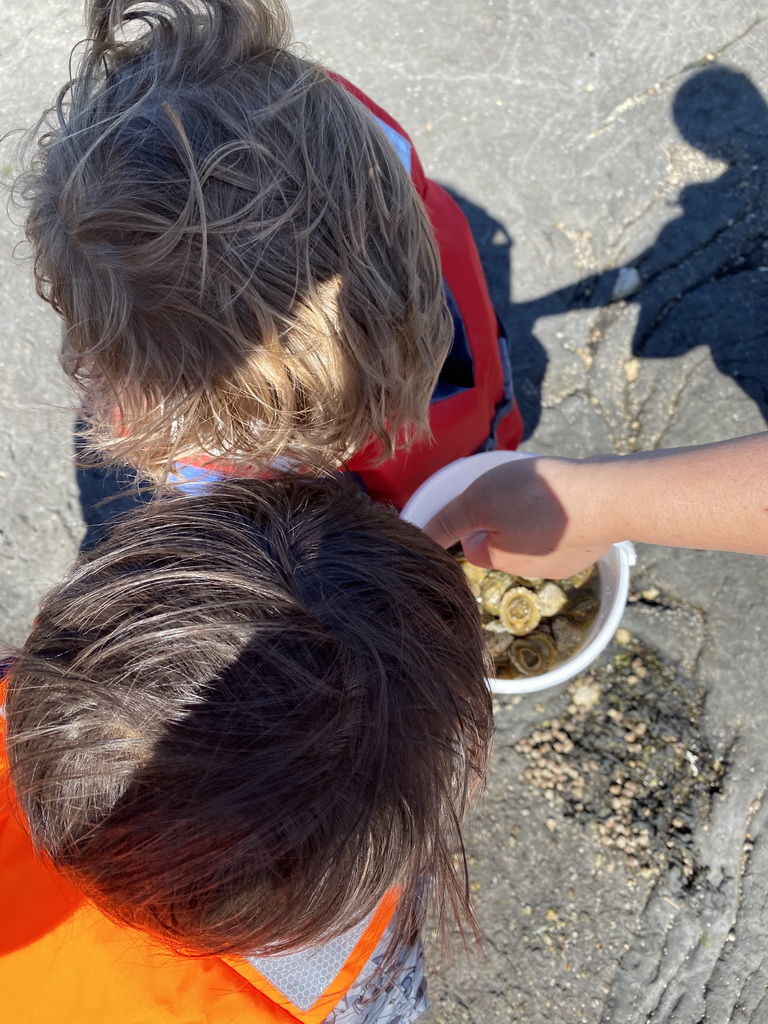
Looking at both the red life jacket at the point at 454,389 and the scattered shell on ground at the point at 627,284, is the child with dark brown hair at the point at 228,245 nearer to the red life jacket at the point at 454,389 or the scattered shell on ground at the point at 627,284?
the red life jacket at the point at 454,389

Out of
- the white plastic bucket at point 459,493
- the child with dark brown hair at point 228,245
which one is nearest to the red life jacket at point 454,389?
the white plastic bucket at point 459,493

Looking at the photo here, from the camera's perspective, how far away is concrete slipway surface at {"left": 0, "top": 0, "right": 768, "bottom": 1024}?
1.28 m

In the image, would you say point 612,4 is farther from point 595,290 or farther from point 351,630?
point 351,630

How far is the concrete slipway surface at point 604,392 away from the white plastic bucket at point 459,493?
27 centimetres

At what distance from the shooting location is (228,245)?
73cm

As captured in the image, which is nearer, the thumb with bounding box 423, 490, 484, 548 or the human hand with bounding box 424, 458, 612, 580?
the human hand with bounding box 424, 458, 612, 580

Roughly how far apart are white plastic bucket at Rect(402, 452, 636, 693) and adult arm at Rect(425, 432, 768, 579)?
0.11 feet

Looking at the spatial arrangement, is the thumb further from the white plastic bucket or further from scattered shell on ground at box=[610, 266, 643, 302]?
scattered shell on ground at box=[610, 266, 643, 302]

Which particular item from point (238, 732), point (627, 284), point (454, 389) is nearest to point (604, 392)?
point (627, 284)

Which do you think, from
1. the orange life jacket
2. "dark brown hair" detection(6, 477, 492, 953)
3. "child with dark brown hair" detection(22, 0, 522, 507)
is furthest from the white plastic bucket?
the orange life jacket

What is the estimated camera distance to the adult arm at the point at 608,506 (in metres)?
0.78

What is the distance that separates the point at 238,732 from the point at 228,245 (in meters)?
0.50

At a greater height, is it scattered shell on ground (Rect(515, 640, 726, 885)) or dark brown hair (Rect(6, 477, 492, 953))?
dark brown hair (Rect(6, 477, 492, 953))

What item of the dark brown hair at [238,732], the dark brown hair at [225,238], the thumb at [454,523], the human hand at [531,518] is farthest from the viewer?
the thumb at [454,523]
